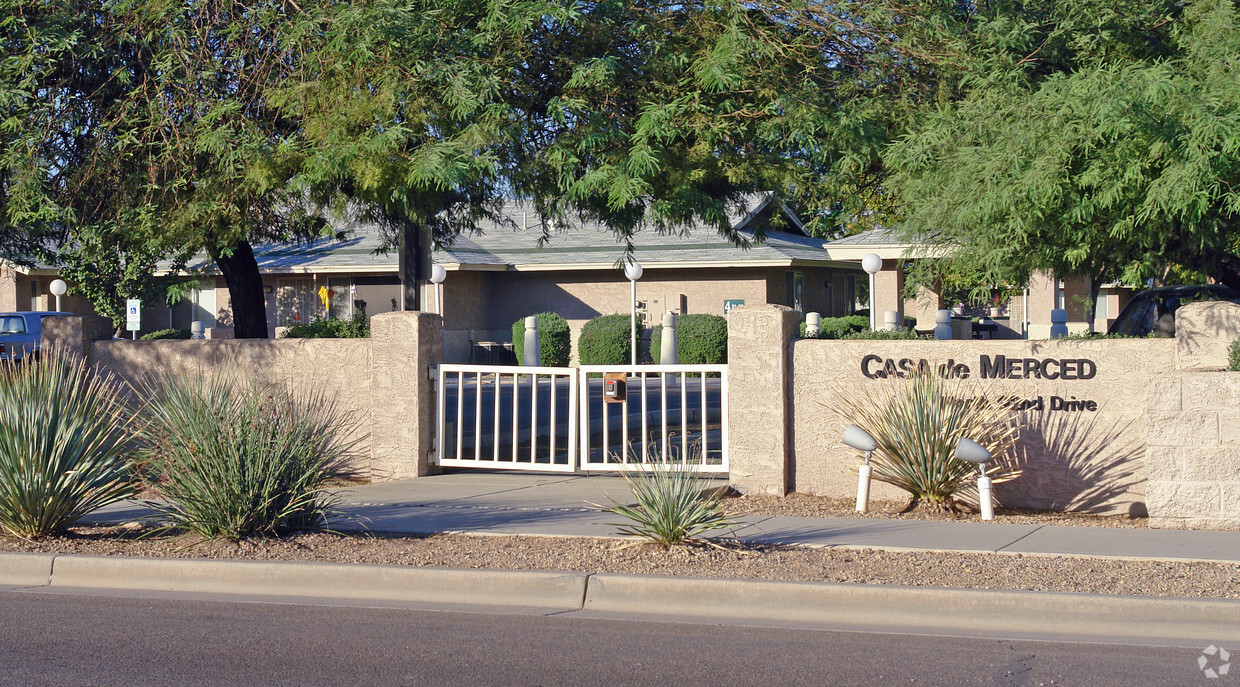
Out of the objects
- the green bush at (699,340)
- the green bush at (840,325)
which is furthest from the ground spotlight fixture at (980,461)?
the green bush at (699,340)

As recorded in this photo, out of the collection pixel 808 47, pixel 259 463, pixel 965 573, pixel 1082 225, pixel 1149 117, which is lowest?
pixel 965 573

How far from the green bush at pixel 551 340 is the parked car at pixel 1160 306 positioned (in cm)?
1552

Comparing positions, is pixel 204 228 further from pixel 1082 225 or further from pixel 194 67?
pixel 1082 225

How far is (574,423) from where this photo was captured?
11.5 m

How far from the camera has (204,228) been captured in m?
11.9

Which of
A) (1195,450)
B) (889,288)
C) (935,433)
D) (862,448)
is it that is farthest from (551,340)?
(1195,450)

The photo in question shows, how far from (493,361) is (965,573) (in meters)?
22.6

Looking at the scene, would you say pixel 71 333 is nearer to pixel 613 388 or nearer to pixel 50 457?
pixel 50 457

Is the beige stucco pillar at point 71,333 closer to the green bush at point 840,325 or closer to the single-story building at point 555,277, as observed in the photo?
the single-story building at point 555,277

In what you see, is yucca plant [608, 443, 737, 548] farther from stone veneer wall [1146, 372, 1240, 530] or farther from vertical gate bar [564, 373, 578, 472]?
stone veneer wall [1146, 372, 1240, 530]

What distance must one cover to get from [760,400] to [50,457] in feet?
19.0

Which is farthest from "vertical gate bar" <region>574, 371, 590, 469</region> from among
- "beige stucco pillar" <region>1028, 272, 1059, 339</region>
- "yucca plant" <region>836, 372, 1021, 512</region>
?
"beige stucco pillar" <region>1028, 272, 1059, 339</region>

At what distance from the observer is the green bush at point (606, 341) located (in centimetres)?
2650

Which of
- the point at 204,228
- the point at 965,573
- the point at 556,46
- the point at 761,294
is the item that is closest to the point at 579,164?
the point at 556,46
